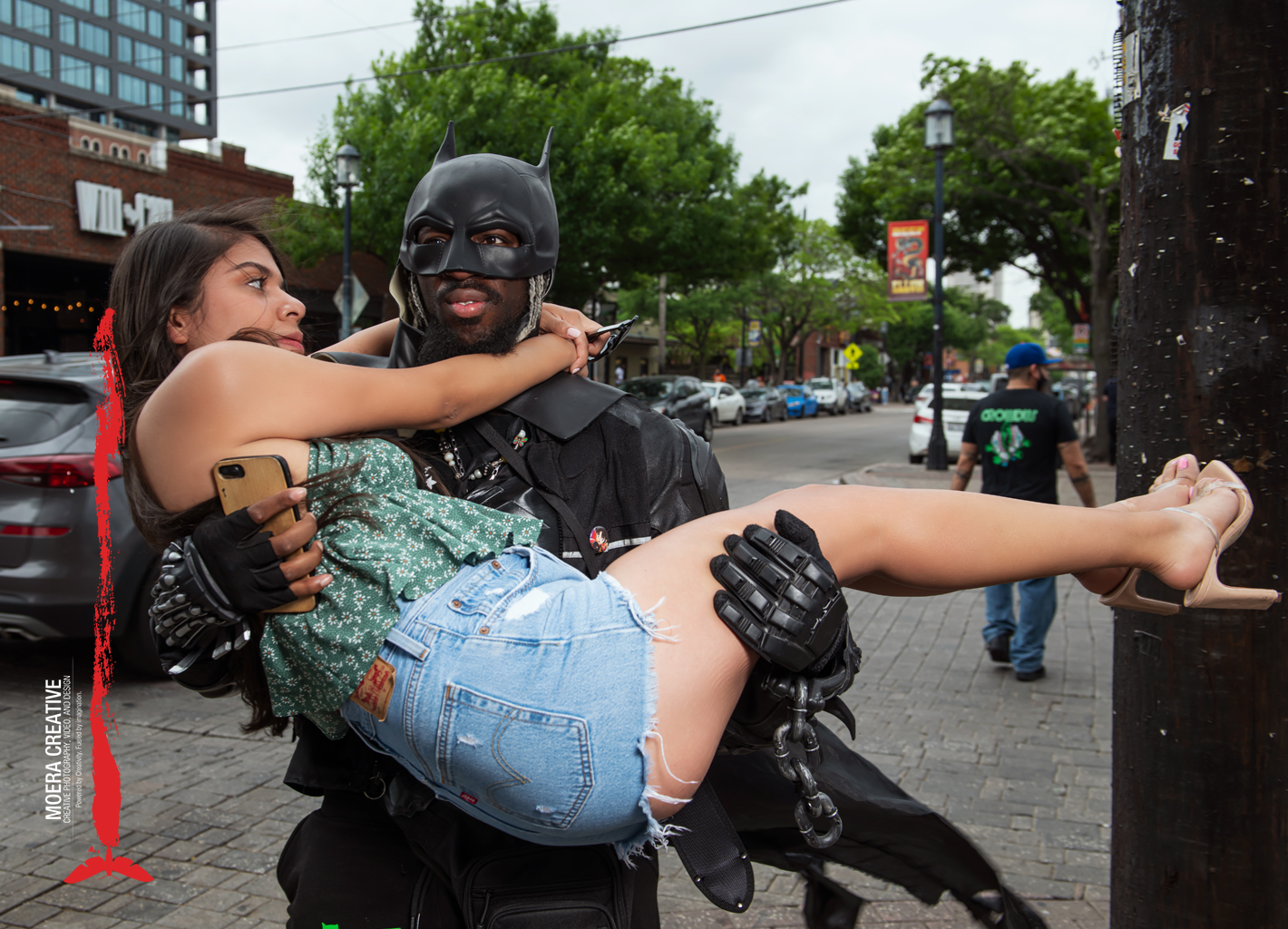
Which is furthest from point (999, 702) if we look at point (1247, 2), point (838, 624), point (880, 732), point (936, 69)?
point (936, 69)

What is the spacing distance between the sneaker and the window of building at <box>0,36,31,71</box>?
84.8 metres

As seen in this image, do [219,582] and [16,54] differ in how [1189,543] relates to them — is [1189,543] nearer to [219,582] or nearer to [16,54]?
[219,582]

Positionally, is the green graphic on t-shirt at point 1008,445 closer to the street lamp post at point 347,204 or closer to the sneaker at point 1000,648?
the sneaker at point 1000,648

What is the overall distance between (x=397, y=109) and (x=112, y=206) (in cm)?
609

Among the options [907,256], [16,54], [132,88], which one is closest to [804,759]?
[907,256]

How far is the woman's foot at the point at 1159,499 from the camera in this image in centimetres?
186

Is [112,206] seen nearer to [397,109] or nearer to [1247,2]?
[397,109]

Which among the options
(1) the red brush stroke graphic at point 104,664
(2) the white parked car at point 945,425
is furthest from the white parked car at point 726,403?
(1) the red brush stroke graphic at point 104,664

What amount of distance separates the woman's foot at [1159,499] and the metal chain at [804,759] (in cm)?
60

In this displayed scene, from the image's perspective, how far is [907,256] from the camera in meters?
19.3

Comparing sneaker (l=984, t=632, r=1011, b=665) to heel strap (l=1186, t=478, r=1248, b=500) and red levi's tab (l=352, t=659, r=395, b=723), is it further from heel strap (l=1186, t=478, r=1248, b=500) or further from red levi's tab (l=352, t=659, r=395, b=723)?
red levi's tab (l=352, t=659, r=395, b=723)

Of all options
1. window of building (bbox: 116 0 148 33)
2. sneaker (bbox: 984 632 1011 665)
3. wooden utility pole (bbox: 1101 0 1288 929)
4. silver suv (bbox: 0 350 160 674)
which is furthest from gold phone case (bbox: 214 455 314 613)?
window of building (bbox: 116 0 148 33)

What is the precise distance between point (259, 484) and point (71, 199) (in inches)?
847

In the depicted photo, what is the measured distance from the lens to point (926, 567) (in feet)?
5.09
